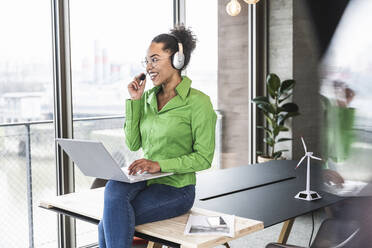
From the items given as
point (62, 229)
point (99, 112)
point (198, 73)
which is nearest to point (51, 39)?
point (99, 112)

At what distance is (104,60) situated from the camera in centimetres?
340

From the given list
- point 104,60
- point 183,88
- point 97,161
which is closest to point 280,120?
point 104,60

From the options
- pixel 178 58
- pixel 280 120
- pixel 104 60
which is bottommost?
pixel 280 120

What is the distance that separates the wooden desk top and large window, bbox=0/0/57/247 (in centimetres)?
118

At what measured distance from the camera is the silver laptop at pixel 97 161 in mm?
1451

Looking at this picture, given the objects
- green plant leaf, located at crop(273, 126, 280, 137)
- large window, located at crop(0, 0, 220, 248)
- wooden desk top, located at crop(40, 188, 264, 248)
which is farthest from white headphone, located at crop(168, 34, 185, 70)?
green plant leaf, located at crop(273, 126, 280, 137)

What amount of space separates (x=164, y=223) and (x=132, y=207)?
14 cm

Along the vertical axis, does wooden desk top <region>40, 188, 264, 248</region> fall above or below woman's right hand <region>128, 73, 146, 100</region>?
below

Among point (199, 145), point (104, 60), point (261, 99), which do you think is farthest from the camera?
point (261, 99)

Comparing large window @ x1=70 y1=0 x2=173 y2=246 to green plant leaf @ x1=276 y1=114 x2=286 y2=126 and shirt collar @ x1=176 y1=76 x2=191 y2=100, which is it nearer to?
green plant leaf @ x1=276 y1=114 x2=286 y2=126

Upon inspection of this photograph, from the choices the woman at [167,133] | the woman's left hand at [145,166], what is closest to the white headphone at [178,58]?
the woman at [167,133]

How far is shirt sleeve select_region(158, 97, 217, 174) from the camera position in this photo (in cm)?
156

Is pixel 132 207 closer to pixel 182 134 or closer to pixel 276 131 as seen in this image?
pixel 182 134

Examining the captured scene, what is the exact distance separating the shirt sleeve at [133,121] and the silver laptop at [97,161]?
9.6 inches
